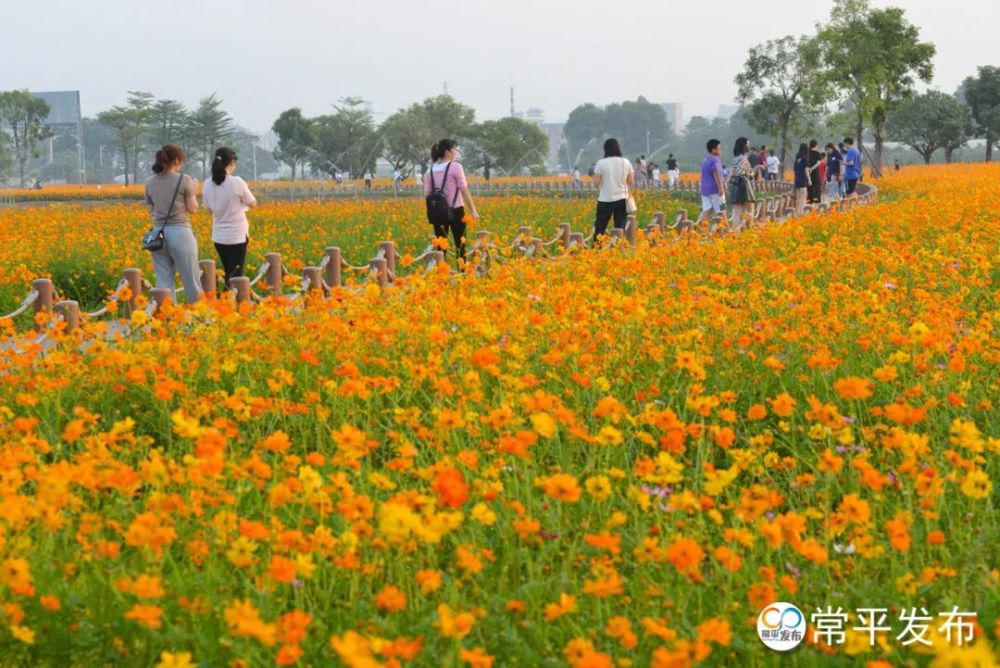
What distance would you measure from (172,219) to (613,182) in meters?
5.31

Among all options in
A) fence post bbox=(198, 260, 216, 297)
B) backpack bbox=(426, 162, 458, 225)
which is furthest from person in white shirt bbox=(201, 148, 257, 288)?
backpack bbox=(426, 162, 458, 225)

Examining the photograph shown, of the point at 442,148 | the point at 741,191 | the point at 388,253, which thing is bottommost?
the point at 388,253

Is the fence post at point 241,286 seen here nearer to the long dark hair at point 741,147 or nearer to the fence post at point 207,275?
the fence post at point 207,275

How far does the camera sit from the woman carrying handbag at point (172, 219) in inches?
340

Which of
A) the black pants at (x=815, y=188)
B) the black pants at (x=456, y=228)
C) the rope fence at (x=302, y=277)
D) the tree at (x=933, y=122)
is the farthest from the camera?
the tree at (x=933, y=122)

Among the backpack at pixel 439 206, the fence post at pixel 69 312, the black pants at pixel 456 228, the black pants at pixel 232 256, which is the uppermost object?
the backpack at pixel 439 206

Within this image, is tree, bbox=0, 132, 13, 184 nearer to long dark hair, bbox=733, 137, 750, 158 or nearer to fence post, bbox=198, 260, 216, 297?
long dark hair, bbox=733, 137, 750, 158

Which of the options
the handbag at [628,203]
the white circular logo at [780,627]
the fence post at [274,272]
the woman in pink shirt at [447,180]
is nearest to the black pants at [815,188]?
the handbag at [628,203]

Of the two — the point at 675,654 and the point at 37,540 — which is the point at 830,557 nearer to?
the point at 675,654

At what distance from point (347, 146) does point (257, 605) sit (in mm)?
Result: 84266

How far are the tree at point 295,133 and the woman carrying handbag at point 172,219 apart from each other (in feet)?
251

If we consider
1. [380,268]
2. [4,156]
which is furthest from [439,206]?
[4,156]

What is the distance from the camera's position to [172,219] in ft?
28.6

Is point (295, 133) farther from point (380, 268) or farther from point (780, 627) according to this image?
point (780, 627)
